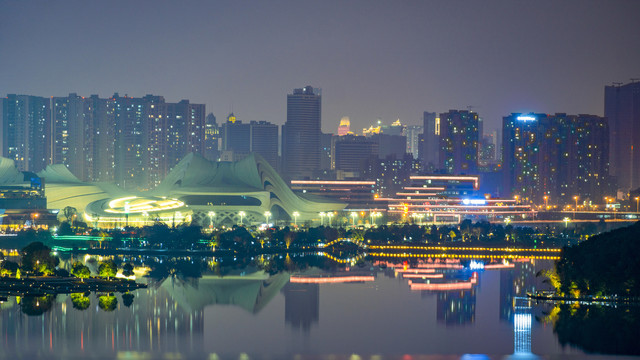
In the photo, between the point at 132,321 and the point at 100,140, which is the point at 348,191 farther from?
the point at 132,321

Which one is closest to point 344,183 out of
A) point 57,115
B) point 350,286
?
point 57,115

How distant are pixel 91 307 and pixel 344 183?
7330cm

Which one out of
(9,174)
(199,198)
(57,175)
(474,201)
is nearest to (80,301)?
(199,198)

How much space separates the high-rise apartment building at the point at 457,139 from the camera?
420 feet

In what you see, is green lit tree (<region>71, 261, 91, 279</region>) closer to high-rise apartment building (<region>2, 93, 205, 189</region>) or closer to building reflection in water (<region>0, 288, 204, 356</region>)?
building reflection in water (<region>0, 288, 204, 356</region>)

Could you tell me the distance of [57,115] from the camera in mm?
132000

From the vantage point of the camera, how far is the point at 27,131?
132 metres

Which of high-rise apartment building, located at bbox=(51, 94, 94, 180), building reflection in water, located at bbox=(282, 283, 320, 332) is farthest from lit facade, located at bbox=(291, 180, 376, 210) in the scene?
building reflection in water, located at bbox=(282, 283, 320, 332)

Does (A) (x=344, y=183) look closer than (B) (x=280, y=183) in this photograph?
No

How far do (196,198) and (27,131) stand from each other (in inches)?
2137

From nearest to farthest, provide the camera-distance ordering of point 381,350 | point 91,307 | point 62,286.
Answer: point 381,350
point 91,307
point 62,286

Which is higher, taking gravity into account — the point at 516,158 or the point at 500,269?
the point at 516,158

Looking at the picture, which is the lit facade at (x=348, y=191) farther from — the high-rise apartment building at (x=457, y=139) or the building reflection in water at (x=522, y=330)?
the building reflection in water at (x=522, y=330)

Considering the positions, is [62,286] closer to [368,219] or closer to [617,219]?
[368,219]
